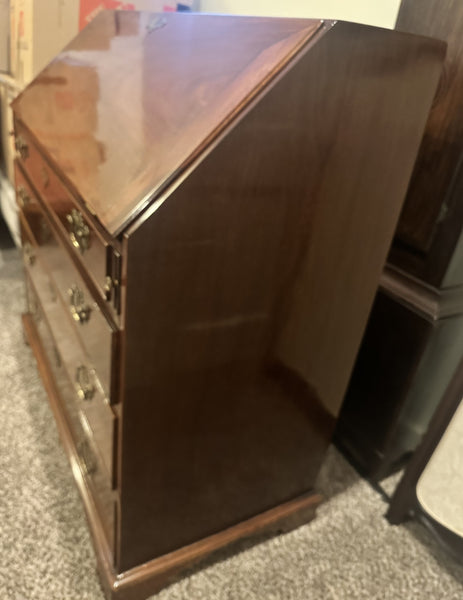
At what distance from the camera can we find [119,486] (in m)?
0.81

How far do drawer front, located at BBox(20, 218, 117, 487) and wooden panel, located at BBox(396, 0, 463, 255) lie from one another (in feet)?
2.42

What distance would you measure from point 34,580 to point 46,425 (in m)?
0.45

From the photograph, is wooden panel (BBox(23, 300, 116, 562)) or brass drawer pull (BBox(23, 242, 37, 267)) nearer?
wooden panel (BBox(23, 300, 116, 562))

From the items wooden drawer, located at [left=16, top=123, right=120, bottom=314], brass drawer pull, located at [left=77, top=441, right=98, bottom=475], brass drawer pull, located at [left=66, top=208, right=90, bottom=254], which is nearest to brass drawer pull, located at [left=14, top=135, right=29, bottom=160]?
wooden drawer, located at [left=16, top=123, right=120, bottom=314]

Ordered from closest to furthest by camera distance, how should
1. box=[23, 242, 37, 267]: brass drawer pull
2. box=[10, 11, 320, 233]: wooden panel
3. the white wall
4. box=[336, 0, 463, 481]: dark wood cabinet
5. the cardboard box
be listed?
box=[10, 11, 320, 233]: wooden panel, box=[336, 0, 463, 481]: dark wood cabinet, the white wall, box=[23, 242, 37, 267]: brass drawer pull, the cardboard box

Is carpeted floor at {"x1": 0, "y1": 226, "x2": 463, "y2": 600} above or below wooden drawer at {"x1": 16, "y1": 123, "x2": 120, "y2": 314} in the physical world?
below

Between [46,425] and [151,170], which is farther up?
[151,170]

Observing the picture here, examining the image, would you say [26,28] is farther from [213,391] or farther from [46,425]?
[213,391]

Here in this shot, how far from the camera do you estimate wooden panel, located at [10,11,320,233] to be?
1.98 ft

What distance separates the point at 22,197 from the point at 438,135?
1017mm

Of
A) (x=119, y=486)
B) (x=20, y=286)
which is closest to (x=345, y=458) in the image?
(x=119, y=486)

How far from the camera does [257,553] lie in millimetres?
1098

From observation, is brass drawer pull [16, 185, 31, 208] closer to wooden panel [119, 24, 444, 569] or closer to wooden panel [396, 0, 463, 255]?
wooden panel [119, 24, 444, 569]

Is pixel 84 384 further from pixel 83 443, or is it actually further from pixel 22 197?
pixel 22 197
